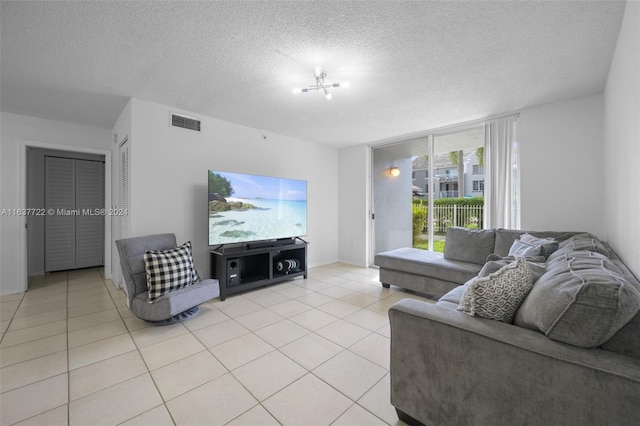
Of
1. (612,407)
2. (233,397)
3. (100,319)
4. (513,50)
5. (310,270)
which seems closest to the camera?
(612,407)

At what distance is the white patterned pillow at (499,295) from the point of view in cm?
125

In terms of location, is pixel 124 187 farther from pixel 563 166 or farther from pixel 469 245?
pixel 563 166

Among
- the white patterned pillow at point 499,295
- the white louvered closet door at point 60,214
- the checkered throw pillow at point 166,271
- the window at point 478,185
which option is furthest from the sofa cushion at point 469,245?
the white louvered closet door at point 60,214

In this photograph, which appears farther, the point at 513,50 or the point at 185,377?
the point at 513,50

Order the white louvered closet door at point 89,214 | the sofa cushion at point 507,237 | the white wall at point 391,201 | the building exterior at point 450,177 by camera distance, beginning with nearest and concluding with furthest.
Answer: the sofa cushion at point 507,237 < the building exterior at point 450,177 < the white wall at point 391,201 < the white louvered closet door at point 89,214

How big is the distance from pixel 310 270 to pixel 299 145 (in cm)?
230

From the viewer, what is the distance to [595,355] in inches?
37.2

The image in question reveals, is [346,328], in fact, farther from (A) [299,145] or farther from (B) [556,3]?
(A) [299,145]

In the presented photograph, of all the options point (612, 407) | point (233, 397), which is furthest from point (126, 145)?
point (612, 407)

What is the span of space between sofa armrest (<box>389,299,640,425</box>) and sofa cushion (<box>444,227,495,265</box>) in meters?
2.25

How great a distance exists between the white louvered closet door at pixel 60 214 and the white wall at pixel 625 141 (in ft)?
23.0

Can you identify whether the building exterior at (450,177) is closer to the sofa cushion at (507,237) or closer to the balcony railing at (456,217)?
the balcony railing at (456,217)

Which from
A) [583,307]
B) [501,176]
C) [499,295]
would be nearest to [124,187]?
[499,295]

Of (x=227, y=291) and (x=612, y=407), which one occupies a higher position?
(x=612, y=407)
